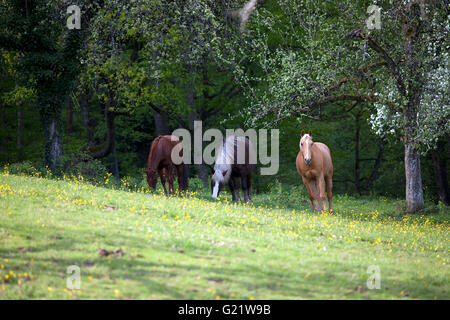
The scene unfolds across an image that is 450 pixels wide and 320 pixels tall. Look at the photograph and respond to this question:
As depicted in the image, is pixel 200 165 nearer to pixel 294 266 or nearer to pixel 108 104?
pixel 108 104

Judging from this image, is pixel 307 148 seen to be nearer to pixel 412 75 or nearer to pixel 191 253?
pixel 412 75

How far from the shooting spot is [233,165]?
21891mm

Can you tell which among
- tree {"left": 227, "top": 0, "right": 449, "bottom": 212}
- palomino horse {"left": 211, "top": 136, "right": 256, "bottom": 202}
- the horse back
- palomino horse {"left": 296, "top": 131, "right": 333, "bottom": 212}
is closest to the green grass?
palomino horse {"left": 296, "top": 131, "right": 333, "bottom": 212}

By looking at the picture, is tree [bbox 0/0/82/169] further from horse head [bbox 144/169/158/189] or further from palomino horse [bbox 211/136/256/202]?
palomino horse [bbox 211/136/256/202]

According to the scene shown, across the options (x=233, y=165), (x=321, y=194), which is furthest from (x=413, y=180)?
(x=233, y=165)

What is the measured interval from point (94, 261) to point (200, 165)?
2535 centimetres

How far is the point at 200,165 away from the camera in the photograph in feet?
114

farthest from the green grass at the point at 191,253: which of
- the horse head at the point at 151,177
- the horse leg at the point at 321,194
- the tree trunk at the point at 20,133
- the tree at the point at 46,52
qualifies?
the tree trunk at the point at 20,133

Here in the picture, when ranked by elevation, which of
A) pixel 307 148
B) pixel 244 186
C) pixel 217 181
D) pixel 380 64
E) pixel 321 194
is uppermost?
pixel 380 64

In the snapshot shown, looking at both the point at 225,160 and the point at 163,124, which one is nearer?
the point at 225,160

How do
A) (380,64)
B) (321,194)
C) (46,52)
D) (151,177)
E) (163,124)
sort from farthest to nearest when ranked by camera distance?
(163,124), (380,64), (46,52), (151,177), (321,194)

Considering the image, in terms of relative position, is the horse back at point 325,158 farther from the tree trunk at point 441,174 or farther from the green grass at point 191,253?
the tree trunk at point 441,174

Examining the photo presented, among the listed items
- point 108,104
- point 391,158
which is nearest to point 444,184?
point 391,158

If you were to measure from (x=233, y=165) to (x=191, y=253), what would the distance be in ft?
37.9
